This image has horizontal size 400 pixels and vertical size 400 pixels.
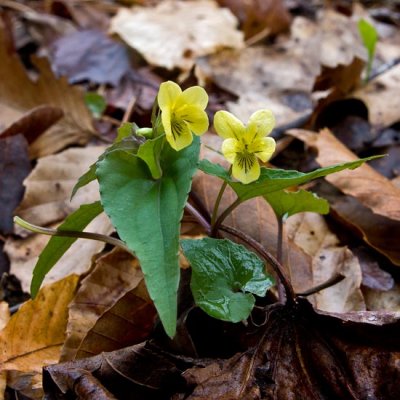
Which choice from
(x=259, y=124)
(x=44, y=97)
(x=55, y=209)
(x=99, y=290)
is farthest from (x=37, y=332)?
(x=44, y=97)

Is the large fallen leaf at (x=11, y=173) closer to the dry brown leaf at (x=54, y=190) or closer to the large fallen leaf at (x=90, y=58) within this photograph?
the dry brown leaf at (x=54, y=190)

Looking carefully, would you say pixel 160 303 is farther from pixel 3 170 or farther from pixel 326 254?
pixel 3 170

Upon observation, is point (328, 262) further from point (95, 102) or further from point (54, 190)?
point (95, 102)

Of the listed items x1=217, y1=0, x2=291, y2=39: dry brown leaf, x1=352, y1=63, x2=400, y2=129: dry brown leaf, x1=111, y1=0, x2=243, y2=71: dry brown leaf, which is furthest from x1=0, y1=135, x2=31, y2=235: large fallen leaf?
x1=217, y1=0, x2=291, y2=39: dry brown leaf

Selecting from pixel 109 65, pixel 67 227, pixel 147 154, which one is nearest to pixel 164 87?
pixel 147 154

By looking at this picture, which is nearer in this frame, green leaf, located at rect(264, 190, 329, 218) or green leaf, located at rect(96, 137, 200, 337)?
green leaf, located at rect(96, 137, 200, 337)

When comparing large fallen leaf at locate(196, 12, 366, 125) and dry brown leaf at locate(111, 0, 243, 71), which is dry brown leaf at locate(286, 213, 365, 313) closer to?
large fallen leaf at locate(196, 12, 366, 125)

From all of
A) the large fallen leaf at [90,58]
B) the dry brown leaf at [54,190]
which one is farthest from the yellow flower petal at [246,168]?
the large fallen leaf at [90,58]
